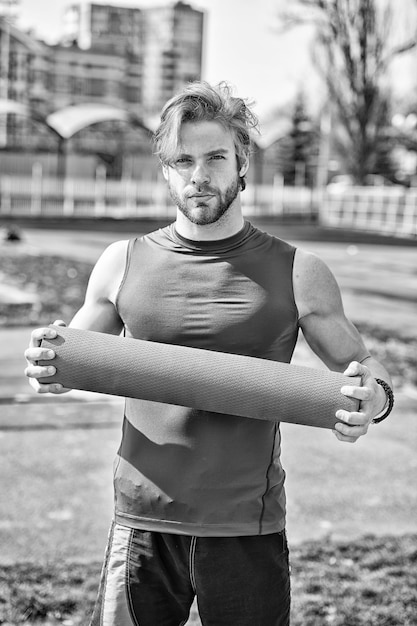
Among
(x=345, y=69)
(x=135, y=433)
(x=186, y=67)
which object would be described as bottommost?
(x=135, y=433)

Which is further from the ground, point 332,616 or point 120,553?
point 120,553

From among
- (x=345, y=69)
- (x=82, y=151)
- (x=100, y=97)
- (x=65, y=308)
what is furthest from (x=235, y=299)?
(x=100, y=97)

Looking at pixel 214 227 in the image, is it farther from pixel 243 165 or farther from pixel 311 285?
pixel 311 285

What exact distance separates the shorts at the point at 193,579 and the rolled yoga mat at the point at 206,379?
364mm

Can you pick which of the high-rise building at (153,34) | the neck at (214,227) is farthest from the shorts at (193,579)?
the high-rise building at (153,34)

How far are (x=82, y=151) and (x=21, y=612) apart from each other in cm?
4290

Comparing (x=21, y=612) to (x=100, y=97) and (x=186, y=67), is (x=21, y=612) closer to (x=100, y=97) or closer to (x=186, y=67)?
(x=100, y=97)

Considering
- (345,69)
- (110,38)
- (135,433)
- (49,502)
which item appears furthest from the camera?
(110,38)

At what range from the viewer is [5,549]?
13.8ft

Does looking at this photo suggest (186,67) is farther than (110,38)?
Yes

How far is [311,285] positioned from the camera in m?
2.44

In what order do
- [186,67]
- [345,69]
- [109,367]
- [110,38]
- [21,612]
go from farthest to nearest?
[186,67] → [110,38] → [345,69] → [21,612] → [109,367]

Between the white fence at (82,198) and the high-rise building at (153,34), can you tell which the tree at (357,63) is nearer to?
the white fence at (82,198)

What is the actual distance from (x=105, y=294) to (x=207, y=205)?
40cm
